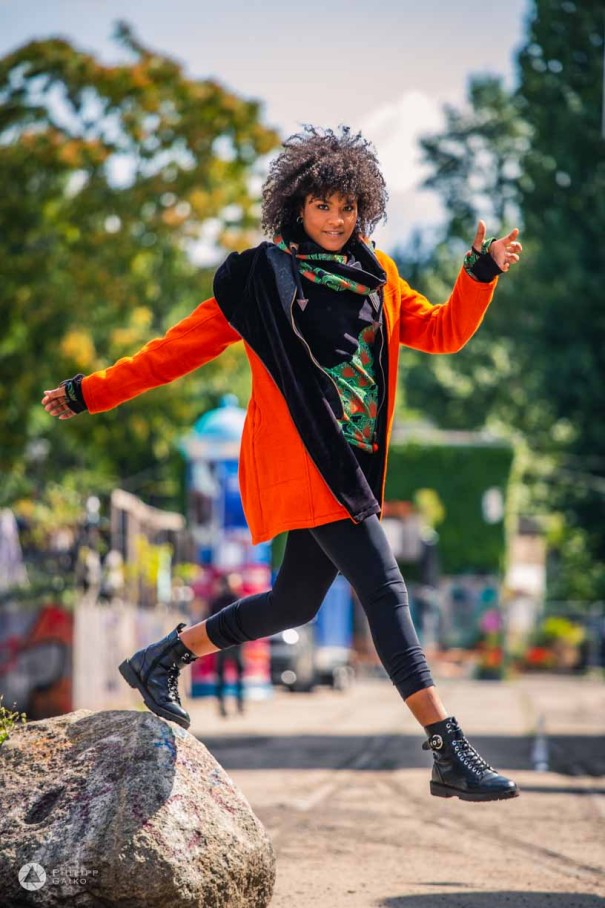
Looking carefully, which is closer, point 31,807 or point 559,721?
point 31,807

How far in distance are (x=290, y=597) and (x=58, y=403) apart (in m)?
0.99

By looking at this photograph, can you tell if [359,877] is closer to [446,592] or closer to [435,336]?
[435,336]

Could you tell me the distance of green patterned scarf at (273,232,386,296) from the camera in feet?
16.3

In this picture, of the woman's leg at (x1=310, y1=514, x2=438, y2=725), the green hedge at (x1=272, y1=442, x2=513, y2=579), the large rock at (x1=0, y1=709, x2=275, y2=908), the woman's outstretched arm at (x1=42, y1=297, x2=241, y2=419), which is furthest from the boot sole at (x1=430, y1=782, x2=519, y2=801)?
the green hedge at (x1=272, y1=442, x2=513, y2=579)

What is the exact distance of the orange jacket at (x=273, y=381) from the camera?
15.9 feet

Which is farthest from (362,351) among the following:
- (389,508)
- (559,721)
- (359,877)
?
(389,508)

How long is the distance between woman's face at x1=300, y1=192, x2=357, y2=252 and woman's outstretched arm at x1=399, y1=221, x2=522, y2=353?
0.83ft

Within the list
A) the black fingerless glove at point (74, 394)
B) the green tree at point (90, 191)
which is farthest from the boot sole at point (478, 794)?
the green tree at point (90, 191)

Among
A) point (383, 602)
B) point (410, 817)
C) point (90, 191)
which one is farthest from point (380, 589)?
point (90, 191)

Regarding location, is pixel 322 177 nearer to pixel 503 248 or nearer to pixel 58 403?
pixel 503 248

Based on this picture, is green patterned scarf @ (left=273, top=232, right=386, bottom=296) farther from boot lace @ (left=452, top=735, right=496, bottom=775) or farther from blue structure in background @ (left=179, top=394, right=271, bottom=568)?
blue structure in background @ (left=179, top=394, right=271, bottom=568)

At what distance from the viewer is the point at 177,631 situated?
5.34 meters

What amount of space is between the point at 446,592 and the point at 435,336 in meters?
38.5

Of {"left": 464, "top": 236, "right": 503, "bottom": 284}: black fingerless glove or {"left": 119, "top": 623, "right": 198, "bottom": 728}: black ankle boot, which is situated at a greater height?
{"left": 464, "top": 236, "right": 503, "bottom": 284}: black fingerless glove
